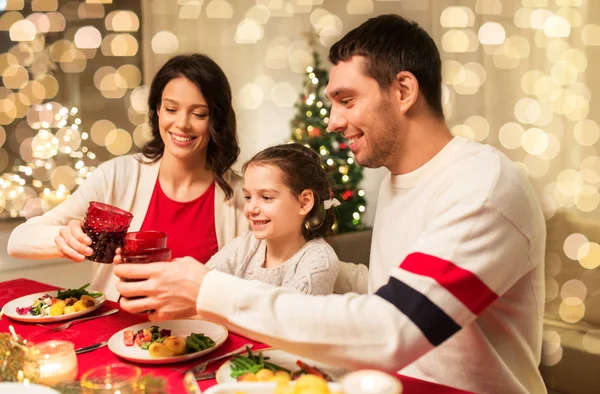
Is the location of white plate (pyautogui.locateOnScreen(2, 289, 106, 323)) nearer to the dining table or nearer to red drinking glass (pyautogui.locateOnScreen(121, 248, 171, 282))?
the dining table

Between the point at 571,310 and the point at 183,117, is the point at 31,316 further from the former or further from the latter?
the point at 571,310

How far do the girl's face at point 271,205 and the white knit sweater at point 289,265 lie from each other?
0.10m

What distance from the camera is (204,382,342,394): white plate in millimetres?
1057

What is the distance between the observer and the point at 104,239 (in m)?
1.53

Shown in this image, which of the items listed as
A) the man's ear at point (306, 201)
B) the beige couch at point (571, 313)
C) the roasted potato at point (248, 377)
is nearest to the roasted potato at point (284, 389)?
the roasted potato at point (248, 377)

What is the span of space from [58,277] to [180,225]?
2.02 metres

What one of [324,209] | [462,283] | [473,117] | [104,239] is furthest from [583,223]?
[104,239]

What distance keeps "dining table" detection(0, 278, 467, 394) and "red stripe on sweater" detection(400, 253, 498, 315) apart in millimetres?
190

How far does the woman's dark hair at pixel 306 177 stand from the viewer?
86.3 inches

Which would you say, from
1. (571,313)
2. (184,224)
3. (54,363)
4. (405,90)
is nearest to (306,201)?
(184,224)

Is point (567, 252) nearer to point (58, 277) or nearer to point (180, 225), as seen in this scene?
point (180, 225)

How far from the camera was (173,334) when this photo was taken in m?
1.62

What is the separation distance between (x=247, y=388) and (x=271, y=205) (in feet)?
3.63

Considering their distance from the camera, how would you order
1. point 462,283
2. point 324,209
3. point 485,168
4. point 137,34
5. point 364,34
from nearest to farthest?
1. point 462,283
2. point 485,168
3. point 364,34
4. point 324,209
5. point 137,34
